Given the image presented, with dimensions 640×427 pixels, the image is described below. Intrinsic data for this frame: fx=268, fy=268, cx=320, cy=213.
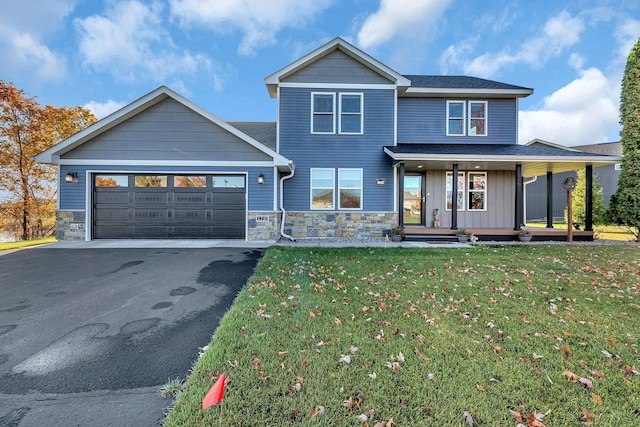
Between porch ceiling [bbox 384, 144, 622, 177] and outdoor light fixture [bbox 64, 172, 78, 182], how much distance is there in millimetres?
10674

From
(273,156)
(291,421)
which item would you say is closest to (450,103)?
(273,156)

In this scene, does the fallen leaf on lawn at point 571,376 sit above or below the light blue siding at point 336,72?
below

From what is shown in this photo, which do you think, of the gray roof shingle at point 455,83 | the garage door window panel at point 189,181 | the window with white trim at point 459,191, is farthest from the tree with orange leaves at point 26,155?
the window with white trim at point 459,191

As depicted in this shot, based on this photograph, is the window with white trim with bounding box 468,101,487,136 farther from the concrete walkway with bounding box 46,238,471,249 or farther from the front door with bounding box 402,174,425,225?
the concrete walkway with bounding box 46,238,471,249

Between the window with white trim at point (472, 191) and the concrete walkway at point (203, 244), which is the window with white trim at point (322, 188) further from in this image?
the window with white trim at point (472, 191)

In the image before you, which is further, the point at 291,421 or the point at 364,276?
the point at 364,276

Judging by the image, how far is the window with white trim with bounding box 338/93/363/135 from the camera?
10367 millimetres

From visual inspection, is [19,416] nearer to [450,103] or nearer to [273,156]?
[273,156]

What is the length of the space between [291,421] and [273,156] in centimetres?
811

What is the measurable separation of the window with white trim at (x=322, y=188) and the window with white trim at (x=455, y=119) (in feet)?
17.6

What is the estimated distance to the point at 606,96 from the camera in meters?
24.1

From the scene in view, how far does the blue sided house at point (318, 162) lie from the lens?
355 inches

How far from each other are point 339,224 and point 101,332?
8037 mm

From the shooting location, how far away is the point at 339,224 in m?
10.4
